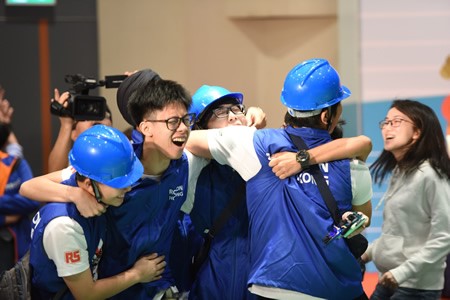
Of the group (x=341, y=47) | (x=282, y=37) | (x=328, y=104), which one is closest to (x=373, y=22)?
(x=341, y=47)

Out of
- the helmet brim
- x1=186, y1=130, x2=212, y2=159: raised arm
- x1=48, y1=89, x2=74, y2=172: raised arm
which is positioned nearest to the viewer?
the helmet brim

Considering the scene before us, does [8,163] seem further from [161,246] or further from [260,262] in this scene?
[260,262]

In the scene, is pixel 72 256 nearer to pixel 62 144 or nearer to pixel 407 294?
pixel 62 144

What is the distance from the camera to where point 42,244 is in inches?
124

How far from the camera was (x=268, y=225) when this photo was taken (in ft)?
10.3

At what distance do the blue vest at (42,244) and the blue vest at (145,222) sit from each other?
0.07 meters

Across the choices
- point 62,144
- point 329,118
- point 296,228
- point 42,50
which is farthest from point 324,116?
point 42,50

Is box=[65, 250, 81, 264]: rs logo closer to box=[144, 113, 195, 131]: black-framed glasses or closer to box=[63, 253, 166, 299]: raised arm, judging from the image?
box=[63, 253, 166, 299]: raised arm

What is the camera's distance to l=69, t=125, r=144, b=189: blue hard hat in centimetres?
305

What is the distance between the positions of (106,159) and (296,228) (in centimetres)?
84

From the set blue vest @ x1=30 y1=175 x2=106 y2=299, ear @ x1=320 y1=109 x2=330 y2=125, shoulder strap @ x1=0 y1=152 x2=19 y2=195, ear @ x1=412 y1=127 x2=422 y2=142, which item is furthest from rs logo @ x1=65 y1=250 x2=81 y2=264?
shoulder strap @ x1=0 y1=152 x2=19 y2=195

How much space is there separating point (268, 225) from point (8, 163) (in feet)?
10.1

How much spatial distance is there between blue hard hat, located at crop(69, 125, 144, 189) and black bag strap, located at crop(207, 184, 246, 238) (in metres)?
0.49

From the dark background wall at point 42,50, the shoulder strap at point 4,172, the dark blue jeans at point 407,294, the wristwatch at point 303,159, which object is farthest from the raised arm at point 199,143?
the dark background wall at point 42,50
